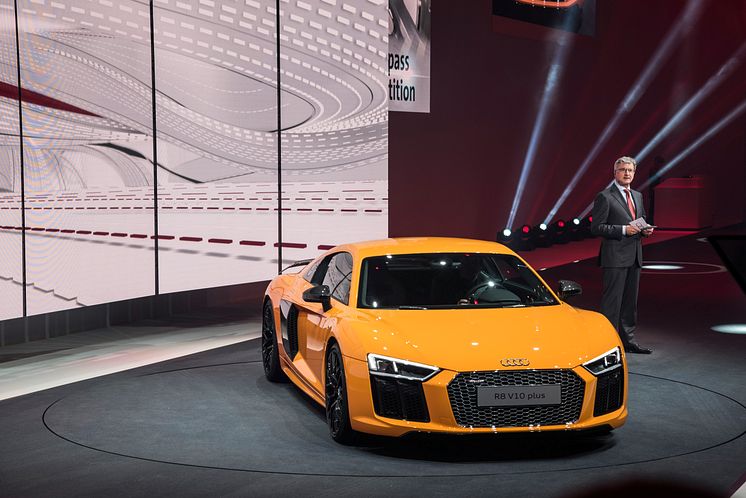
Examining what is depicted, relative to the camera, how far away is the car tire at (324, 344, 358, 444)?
5602 millimetres

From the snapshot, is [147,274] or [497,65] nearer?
[147,274]

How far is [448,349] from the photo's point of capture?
17.6 feet

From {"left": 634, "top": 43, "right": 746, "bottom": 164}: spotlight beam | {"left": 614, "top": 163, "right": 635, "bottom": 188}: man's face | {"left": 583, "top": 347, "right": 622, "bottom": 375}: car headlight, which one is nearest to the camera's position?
{"left": 583, "top": 347, "right": 622, "bottom": 375}: car headlight

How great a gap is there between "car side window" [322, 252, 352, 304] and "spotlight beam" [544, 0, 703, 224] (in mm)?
Result: 15973

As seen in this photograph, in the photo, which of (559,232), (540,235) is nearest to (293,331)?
(540,235)

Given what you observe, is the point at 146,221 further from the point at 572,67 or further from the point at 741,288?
the point at 572,67

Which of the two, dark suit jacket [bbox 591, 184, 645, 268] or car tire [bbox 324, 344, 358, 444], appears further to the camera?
dark suit jacket [bbox 591, 184, 645, 268]

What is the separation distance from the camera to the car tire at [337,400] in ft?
18.4

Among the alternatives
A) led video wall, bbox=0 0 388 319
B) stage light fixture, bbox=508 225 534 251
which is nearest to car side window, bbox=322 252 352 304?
led video wall, bbox=0 0 388 319

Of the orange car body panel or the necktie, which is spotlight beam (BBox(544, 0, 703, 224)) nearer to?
the orange car body panel

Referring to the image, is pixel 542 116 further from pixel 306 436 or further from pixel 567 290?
pixel 306 436

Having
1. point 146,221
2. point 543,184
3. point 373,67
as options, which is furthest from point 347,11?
point 543,184

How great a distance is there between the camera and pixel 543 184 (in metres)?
21.9

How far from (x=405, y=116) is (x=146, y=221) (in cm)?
705
